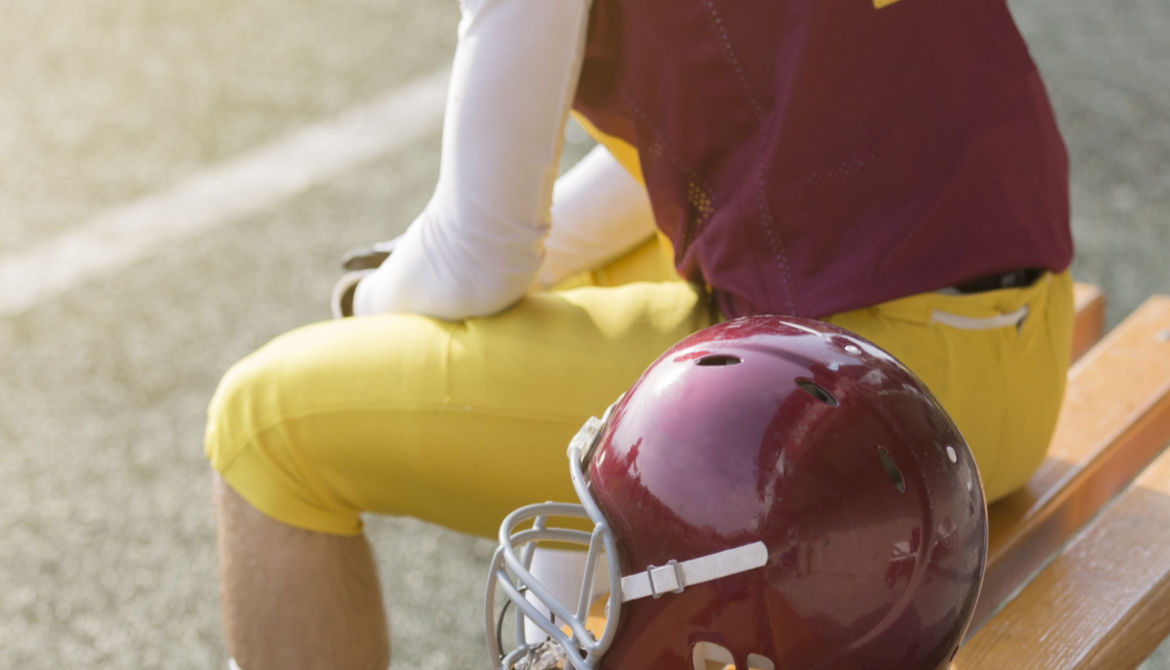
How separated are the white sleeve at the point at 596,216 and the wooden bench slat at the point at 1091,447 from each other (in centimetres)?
79

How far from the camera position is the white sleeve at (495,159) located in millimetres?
1645

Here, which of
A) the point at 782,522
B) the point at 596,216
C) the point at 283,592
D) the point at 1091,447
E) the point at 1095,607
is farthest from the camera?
the point at 596,216

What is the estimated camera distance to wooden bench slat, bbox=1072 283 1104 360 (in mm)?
2484

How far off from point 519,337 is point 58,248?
2810 mm

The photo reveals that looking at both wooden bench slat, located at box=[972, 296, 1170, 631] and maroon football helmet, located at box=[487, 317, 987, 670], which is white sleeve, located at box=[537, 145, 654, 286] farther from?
maroon football helmet, located at box=[487, 317, 987, 670]

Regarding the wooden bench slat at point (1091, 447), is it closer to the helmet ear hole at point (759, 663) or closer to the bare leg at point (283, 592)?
the helmet ear hole at point (759, 663)

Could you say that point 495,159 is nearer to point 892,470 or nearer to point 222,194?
point 892,470

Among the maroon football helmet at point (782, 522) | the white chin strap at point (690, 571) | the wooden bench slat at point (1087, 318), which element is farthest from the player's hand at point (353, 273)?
the wooden bench slat at point (1087, 318)

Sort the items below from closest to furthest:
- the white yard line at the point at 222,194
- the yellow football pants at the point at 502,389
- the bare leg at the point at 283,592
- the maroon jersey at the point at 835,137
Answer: the maroon jersey at the point at 835,137
the yellow football pants at the point at 502,389
the bare leg at the point at 283,592
the white yard line at the point at 222,194

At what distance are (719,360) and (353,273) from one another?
0.95 metres

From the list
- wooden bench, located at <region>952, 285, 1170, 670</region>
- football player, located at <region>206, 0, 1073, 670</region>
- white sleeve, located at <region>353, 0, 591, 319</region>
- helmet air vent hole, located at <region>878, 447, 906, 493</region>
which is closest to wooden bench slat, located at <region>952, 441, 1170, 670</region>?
wooden bench, located at <region>952, 285, 1170, 670</region>

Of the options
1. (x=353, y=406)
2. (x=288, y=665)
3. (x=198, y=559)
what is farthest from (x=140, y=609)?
(x=353, y=406)

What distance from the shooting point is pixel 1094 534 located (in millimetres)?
1883

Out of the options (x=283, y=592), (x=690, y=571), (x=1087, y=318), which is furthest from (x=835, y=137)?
(x=1087, y=318)
